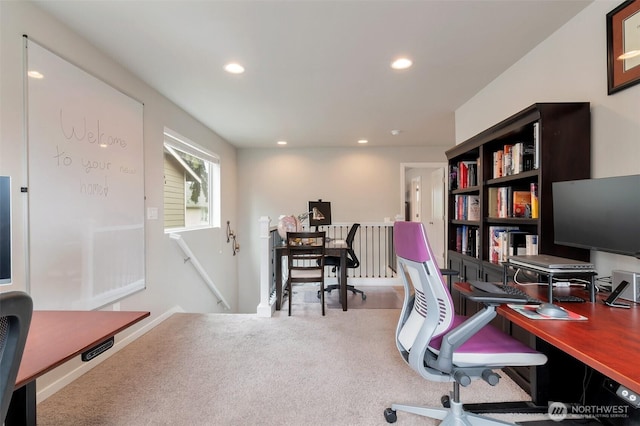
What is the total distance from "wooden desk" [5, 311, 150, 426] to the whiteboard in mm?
890

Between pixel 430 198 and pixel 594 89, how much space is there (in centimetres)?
449

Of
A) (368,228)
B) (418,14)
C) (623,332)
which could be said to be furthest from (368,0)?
(368,228)

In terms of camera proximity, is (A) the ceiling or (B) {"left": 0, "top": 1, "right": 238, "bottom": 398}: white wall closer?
(B) {"left": 0, "top": 1, "right": 238, "bottom": 398}: white wall

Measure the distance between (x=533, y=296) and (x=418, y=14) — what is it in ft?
5.75

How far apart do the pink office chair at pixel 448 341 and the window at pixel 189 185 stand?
2.97 meters

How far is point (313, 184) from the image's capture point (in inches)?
222

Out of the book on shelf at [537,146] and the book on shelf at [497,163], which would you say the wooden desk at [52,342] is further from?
the book on shelf at [497,163]

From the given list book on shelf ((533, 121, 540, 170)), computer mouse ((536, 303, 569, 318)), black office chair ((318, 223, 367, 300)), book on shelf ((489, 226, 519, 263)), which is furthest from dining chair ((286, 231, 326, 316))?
computer mouse ((536, 303, 569, 318))

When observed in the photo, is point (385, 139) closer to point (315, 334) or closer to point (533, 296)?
point (315, 334)

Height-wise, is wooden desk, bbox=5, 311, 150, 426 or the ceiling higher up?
the ceiling

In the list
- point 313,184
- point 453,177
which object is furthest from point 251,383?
point 313,184

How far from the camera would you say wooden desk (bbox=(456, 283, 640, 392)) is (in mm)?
815

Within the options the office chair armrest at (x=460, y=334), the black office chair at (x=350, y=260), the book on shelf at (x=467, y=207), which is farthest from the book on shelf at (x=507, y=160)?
the black office chair at (x=350, y=260)

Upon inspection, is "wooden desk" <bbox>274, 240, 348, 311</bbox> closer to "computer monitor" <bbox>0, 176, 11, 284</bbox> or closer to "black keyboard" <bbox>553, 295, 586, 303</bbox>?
"black keyboard" <bbox>553, 295, 586, 303</bbox>
